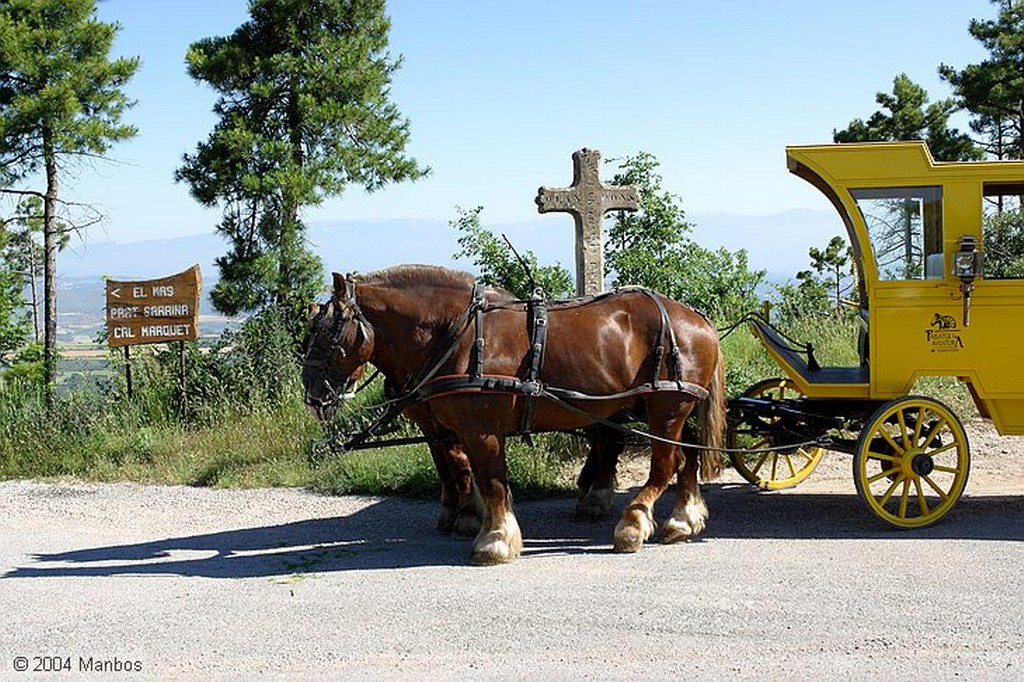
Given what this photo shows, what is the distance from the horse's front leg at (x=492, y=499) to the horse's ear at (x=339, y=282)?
1.23m

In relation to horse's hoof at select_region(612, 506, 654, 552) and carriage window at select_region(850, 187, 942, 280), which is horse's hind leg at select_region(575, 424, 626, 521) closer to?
horse's hoof at select_region(612, 506, 654, 552)

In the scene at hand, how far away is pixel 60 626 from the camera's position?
5.93m

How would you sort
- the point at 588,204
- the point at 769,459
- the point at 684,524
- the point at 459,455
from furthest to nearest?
the point at 588,204 < the point at 769,459 < the point at 459,455 < the point at 684,524

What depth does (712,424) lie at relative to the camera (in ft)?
25.6

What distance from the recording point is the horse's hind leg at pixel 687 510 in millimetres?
7520

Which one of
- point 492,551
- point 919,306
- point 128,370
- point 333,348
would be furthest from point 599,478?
point 128,370

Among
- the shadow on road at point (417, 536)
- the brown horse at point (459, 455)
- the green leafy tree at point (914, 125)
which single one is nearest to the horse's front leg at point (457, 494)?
the brown horse at point (459, 455)

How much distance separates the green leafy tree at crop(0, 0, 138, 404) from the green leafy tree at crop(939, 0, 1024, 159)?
14.3 metres

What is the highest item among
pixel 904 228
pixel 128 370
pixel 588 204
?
pixel 588 204

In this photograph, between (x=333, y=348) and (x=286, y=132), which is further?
(x=286, y=132)

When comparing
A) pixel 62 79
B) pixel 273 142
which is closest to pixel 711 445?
pixel 273 142

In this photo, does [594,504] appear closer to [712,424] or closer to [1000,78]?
[712,424]

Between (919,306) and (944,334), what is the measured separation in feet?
0.84

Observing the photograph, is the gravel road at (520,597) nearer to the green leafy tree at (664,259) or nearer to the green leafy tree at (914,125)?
the green leafy tree at (664,259)
